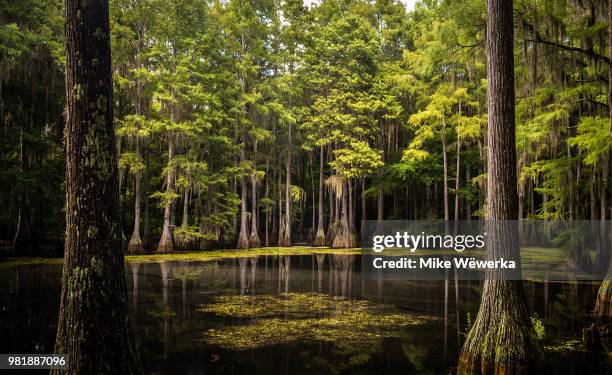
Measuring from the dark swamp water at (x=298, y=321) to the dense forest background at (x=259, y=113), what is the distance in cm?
526

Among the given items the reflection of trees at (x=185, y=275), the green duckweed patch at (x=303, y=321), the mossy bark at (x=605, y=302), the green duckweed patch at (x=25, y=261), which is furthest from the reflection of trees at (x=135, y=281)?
the mossy bark at (x=605, y=302)

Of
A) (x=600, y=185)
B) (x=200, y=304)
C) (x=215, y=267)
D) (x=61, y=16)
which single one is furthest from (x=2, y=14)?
→ (x=600, y=185)

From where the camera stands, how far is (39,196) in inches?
1006

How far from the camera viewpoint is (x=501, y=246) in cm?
650

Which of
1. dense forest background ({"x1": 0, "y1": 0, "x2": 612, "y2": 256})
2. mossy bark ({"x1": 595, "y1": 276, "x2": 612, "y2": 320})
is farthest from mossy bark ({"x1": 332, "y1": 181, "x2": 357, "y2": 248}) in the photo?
mossy bark ({"x1": 595, "y1": 276, "x2": 612, "y2": 320})

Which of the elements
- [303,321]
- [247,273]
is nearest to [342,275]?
[247,273]

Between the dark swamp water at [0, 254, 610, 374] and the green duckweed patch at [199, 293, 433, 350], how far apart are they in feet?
0.08

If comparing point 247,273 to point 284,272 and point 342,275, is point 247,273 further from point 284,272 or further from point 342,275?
point 342,275

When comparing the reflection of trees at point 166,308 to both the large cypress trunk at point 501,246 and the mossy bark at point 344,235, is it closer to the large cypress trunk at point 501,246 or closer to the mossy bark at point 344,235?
the large cypress trunk at point 501,246

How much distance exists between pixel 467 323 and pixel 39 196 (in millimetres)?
25312

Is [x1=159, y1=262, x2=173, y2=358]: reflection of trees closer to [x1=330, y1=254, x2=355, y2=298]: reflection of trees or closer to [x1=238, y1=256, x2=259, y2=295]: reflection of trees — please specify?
[x1=238, y1=256, x2=259, y2=295]: reflection of trees

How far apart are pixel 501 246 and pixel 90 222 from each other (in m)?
5.65

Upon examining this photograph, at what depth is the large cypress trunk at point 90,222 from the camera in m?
4.89

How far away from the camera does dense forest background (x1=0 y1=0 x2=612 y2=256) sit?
Result: 18.4 metres
